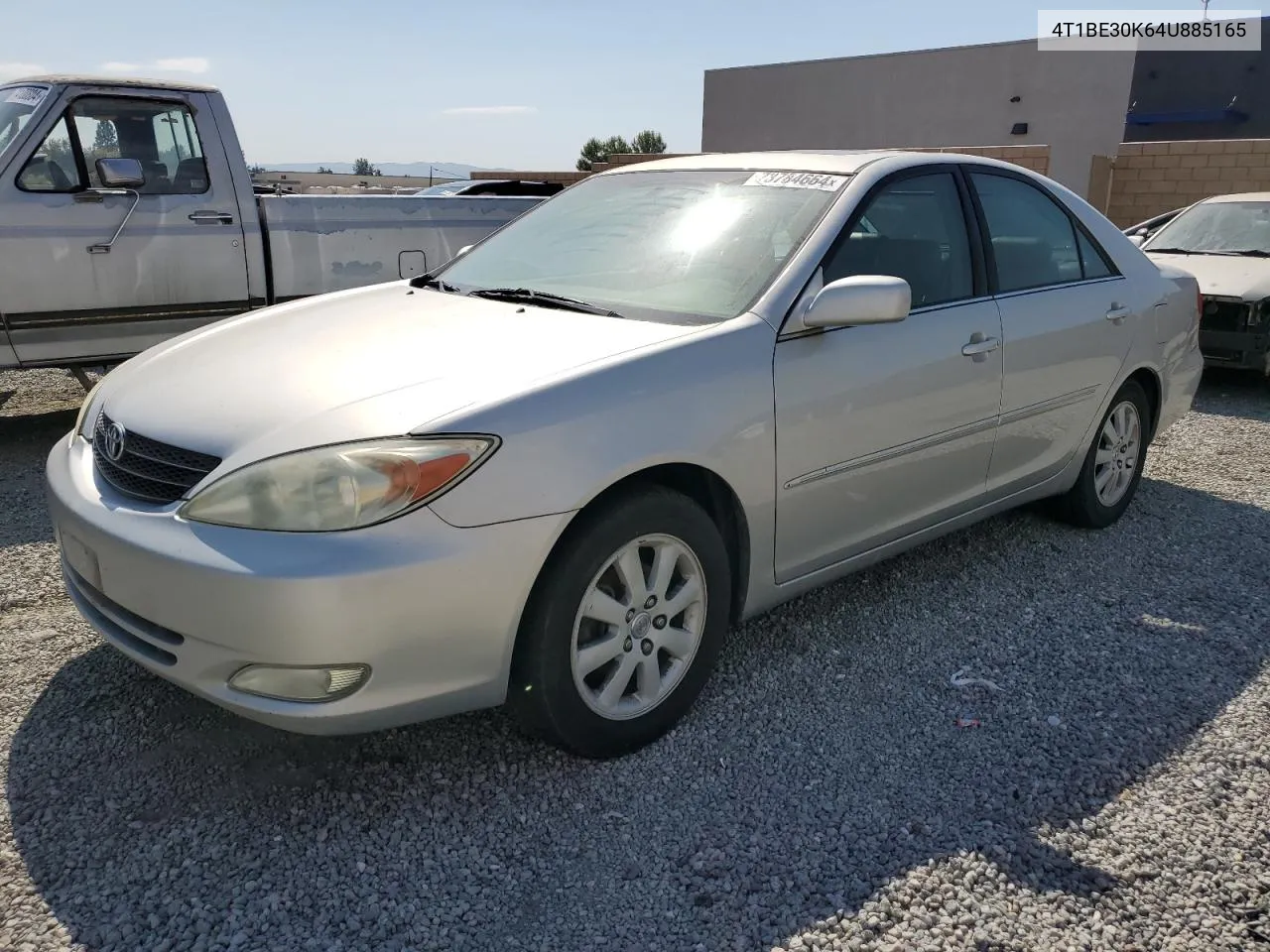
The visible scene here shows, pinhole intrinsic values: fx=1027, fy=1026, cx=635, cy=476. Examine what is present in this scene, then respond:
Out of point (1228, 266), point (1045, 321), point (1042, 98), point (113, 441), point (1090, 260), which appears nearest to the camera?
point (113, 441)

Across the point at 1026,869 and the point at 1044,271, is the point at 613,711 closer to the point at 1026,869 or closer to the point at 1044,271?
the point at 1026,869

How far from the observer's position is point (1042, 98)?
29172mm

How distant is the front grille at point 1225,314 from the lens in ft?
26.1

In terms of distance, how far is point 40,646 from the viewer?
11.4ft

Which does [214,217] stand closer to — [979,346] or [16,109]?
[16,109]

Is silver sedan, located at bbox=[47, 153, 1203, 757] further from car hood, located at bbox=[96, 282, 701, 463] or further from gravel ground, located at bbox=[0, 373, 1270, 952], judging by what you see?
gravel ground, located at bbox=[0, 373, 1270, 952]

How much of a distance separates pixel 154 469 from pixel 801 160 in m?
2.44

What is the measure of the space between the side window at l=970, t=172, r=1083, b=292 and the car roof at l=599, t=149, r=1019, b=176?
171 millimetres

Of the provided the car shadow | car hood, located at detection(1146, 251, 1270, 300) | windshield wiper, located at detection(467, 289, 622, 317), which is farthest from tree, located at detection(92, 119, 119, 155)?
car hood, located at detection(1146, 251, 1270, 300)

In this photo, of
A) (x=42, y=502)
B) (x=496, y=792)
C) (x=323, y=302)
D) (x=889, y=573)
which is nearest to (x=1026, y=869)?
(x=496, y=792)

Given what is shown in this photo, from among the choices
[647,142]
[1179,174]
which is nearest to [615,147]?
[647,142]

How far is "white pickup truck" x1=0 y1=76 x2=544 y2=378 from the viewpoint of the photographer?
5.86 m

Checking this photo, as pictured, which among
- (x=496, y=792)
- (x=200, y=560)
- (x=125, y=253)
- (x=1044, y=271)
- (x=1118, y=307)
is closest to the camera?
(x=200, y=560)

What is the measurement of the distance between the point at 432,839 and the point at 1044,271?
10.8 feet
